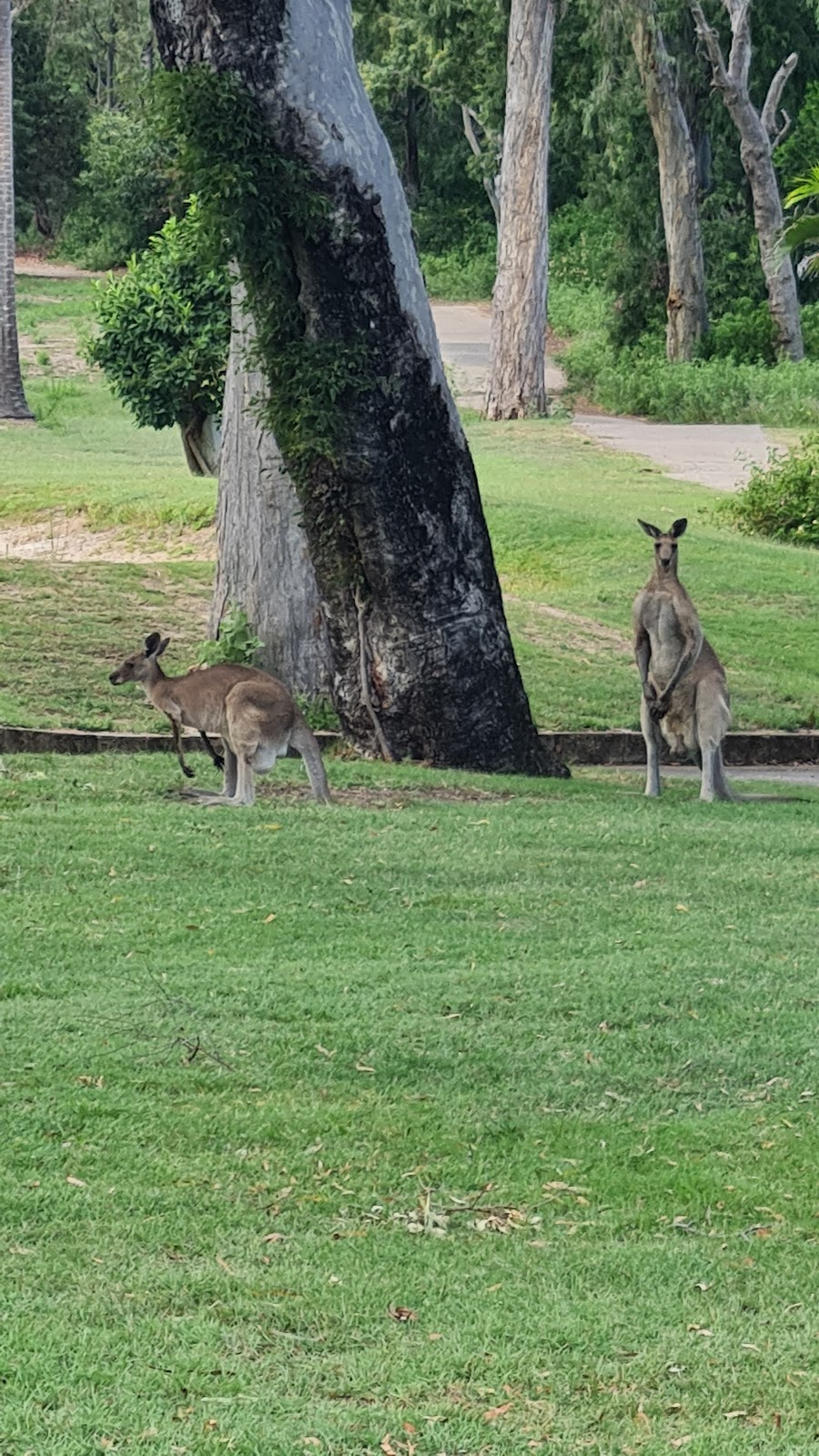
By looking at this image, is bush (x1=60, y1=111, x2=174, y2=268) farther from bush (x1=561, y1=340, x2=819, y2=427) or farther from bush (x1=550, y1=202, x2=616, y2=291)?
bush (x1=561, y1=340, x2=819, y2=427)

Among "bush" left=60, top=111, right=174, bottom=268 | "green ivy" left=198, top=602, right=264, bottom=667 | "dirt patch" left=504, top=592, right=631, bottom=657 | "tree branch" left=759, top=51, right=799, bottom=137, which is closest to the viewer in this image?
"green ivy" left=198, top=602, right=264, bottom=667

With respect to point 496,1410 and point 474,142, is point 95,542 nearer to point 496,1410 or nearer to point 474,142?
point 496,1410

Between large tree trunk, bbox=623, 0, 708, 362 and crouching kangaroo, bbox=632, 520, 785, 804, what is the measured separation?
2627 centimetres

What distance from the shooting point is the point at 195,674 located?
1059 cm

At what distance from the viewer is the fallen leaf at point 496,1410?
4117mm

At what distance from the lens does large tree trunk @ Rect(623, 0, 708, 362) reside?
36.9 metres

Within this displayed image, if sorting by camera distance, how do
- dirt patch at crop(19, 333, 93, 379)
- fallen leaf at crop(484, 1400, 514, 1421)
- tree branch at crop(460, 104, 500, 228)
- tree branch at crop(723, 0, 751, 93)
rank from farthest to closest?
tree branch at crop(460, 104, 500, 228) < dirt patch at crop(19, 333, 93, 379) < tree branch at crop(723, 0, 751, 93) < fallen leaf at crop(484, 1400, 514, 1421)

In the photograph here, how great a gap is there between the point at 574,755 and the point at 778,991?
7.15 metres

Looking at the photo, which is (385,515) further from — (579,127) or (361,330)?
(579,127)

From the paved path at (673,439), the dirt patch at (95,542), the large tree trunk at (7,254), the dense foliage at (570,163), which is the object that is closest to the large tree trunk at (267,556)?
the dirt patch at (95,542)

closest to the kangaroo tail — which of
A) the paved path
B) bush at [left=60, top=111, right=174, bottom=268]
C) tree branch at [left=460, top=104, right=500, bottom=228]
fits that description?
the paved path

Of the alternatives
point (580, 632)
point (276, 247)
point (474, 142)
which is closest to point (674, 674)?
point (276, 247)

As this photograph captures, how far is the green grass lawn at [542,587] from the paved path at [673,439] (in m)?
0.82

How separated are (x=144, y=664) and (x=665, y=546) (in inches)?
126
